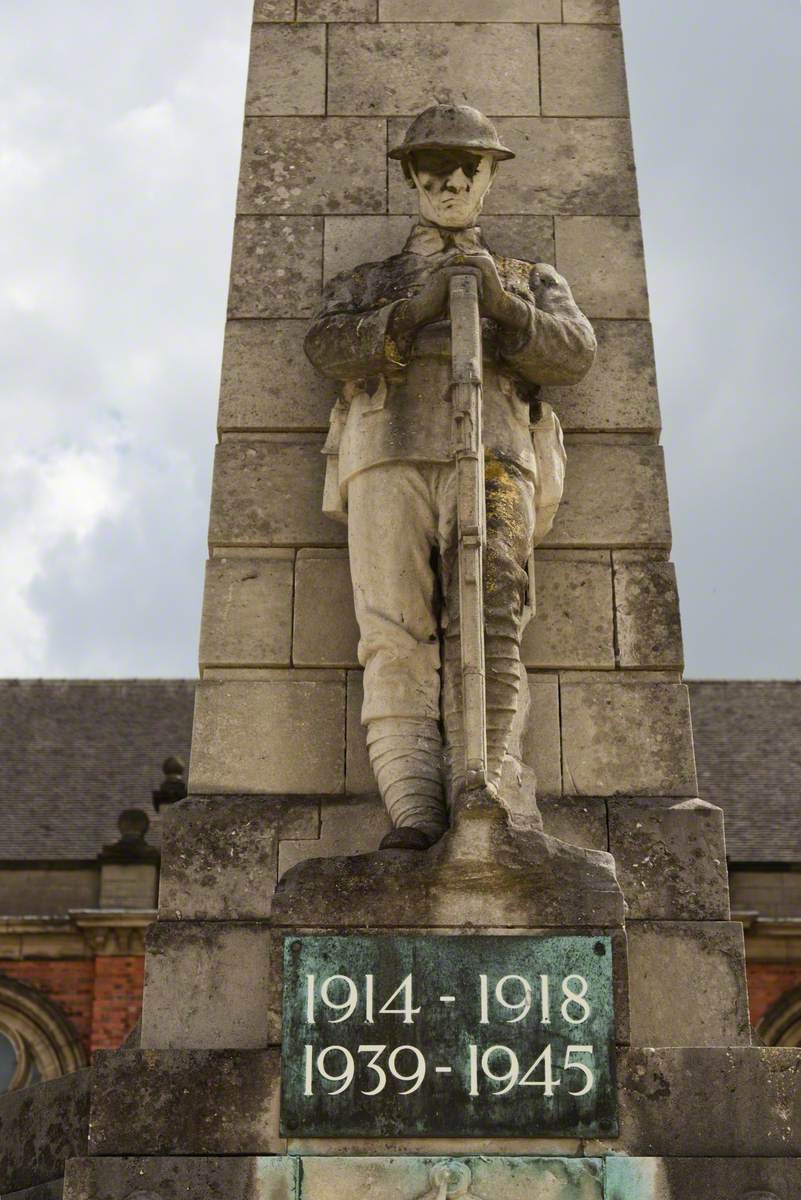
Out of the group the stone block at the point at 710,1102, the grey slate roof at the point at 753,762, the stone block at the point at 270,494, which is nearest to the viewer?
the stone block at the point at 710,1102

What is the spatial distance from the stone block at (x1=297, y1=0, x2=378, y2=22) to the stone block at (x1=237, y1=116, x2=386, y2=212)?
1.73 ft

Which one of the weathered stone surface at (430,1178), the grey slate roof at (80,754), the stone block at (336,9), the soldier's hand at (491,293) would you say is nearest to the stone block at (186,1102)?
the weathered stone surface at (430,1178)

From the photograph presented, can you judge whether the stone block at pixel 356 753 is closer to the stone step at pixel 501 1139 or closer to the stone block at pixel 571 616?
the stone block at pixel 571 616

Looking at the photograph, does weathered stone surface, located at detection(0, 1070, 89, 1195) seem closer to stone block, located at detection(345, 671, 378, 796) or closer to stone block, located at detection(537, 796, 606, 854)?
stone block, located at detection(345, 671, 378, 796)

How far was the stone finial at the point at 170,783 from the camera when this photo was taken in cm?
2922

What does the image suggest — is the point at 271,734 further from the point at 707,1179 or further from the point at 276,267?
the point at 707,1179

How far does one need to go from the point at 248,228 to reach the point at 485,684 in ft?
8.35

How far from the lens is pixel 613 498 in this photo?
7.80 metres

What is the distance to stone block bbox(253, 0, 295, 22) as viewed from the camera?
8656 millimetres

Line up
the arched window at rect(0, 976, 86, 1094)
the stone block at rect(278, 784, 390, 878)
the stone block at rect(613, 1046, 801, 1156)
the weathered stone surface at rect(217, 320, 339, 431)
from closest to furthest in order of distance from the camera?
the stone block at rect(613, 1046, 801, 1156) < the stone block at rect(278, 784, 390, 878) < the weathered stone surface at rect(217, 320, 339, 431) < the arched window at rect(0, 976, 86, 1094)

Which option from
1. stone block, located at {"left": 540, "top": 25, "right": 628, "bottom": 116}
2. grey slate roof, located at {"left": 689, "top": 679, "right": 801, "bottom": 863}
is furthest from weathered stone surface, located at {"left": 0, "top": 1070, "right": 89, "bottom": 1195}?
grey slate roof, located at {"left": 689, "top": 679, "right": 801, "bottom": 863}

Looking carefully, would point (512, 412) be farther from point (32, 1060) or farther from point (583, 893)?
point (32, 1060)

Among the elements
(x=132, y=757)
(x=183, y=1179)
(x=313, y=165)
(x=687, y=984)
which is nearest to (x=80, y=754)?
(x=132, y=757)

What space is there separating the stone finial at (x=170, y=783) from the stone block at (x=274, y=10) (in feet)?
68.6
